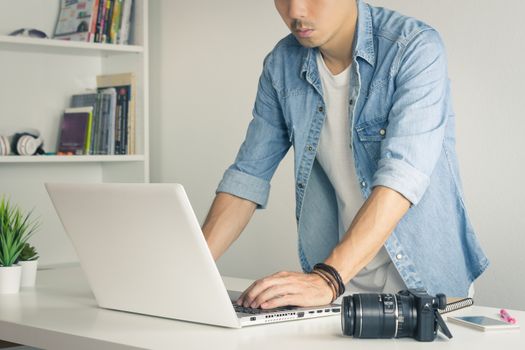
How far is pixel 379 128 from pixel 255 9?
1.72 meters

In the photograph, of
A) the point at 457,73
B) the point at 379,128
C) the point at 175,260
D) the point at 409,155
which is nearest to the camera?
the point at 175,260

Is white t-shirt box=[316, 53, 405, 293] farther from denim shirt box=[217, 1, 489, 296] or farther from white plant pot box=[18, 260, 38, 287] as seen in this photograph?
white plant pot box=[18, 260, 38, 287]

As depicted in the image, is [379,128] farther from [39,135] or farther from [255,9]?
[39,135]

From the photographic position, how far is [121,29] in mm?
3943

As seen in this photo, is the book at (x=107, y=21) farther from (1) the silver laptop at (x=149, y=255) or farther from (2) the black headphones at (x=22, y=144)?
(1) the silver laptop at (x=149, y=255)


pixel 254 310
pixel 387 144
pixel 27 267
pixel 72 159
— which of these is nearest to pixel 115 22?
pixel 72 159

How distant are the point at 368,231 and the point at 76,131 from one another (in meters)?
2.43

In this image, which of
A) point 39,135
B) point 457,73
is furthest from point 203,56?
point 457,73

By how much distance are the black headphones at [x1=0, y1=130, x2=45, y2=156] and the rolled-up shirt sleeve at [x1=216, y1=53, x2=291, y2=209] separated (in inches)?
66.3

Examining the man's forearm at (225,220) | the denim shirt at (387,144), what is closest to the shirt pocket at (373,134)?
the denim shirt at (387,144)

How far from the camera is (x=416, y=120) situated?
1859 mm

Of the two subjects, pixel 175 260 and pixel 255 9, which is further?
pixel 255 9

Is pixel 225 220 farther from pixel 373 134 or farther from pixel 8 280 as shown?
pixel 8 280

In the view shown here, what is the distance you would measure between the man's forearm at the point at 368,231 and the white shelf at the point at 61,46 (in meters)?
2.23
